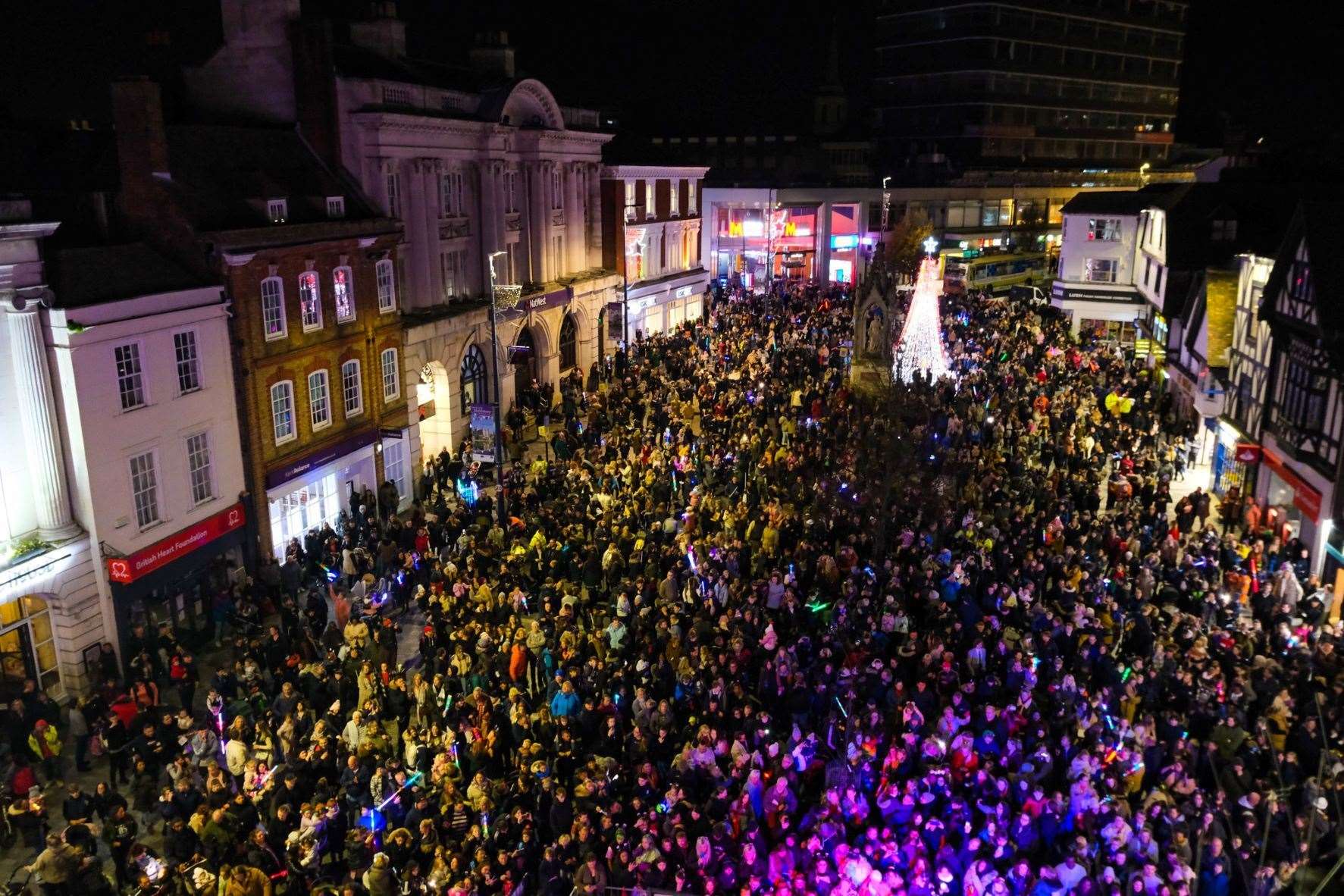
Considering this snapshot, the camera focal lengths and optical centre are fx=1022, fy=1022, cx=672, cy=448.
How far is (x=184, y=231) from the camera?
2130 centimetres

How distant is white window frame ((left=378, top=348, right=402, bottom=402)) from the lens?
92.3 ft

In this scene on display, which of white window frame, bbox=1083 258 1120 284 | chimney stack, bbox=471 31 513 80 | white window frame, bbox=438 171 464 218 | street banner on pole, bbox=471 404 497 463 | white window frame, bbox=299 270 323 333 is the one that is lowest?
street banner on pole, bbox=471 404 497 463

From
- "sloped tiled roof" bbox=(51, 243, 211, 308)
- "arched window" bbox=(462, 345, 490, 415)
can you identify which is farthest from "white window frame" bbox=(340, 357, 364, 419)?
"arched window" bbox=(462, 345, 490, 415)

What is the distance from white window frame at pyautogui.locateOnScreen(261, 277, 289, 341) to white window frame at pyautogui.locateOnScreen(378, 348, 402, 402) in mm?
4067

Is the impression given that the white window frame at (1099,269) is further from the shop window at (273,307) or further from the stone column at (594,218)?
the shop window at (273,307)

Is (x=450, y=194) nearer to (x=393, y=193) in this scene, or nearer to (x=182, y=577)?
(x=393, y=193)

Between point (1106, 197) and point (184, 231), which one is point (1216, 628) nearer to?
point (184, 231)

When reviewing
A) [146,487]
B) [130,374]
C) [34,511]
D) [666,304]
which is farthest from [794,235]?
[34,511]

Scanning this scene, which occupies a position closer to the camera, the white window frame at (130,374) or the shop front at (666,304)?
the white window frame at (130,374)

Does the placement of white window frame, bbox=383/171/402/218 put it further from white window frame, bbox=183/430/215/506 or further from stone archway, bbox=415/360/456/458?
white window frame, bbox=183/430/215/506

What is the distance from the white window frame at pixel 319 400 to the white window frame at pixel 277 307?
1421 mm

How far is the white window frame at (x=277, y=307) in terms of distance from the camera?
23281 mm

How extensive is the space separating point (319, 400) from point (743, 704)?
15379 mm

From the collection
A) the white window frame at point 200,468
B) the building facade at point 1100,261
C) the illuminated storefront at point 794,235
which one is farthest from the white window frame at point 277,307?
the illuminated storefront at point 794,235
